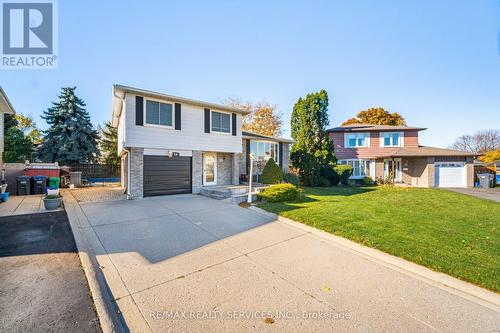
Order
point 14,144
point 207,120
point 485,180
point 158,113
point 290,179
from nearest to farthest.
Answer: point 158,113
point 207,120
point 290,179
point 485,180
point 14,144

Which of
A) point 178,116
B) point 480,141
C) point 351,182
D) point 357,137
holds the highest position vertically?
point 480,141

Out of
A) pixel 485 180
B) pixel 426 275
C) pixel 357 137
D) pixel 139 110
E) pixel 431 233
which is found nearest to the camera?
pixel 426 275

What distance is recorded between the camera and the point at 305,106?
18234mm

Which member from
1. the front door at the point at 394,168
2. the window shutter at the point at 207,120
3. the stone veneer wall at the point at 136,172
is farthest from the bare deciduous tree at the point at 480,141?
the stone veneer wall at the point at 136,172

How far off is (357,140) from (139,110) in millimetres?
19682

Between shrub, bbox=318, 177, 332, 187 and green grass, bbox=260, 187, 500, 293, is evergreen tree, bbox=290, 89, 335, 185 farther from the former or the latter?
green grass, bbox=260, 187, 500, 293

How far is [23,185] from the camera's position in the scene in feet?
36.4

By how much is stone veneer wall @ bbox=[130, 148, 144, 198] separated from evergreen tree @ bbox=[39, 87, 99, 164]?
14.5 meters

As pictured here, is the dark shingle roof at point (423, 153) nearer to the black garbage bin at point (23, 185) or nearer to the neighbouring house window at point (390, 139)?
the neighbouring house window at point (390, 139)

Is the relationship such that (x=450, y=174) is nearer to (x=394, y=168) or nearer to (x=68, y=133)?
(x=394, y=168)

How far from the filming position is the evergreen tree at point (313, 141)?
57.5 feet

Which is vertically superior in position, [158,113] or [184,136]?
[158,113]

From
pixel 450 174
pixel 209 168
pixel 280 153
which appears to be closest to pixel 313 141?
pixel 280 153

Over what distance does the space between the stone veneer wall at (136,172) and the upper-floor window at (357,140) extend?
A: 1893cm
